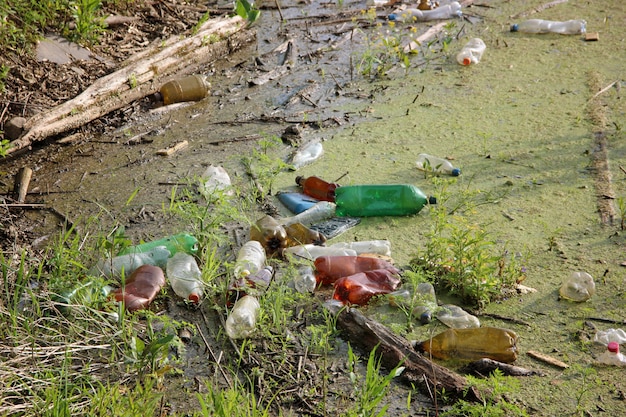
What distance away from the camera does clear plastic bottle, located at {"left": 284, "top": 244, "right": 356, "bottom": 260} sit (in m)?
3.92

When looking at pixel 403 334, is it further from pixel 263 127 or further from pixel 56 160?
pixel 56 160

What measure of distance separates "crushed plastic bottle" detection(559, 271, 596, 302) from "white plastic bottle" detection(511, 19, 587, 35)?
3896mm

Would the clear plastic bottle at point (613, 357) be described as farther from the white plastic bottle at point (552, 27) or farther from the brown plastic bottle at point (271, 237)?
the white plastic bottle at point (552, 27)

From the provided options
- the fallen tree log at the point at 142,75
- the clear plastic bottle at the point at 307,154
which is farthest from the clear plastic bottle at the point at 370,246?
the fallen tree log at the point at 142,75

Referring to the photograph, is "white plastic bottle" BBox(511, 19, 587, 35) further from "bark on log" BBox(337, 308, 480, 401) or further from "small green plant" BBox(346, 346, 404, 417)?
"small green plant" BBox(346, 346, 404, 417)

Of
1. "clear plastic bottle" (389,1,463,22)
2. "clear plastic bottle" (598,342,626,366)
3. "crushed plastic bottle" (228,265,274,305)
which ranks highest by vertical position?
"crushed plastic bottle" (228,265,274,305)

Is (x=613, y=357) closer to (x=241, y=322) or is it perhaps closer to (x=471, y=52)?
(x=241, y=322)

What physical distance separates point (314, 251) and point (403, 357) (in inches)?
37.2

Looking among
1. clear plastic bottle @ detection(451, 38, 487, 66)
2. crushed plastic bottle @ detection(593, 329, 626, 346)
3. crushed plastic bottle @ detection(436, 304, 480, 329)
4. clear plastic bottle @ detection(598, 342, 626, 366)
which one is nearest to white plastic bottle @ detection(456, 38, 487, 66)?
clear plastic bottle @ detection(451, 38, 487, 66)

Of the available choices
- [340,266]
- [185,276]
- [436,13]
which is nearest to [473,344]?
[340,266]

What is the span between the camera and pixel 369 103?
230 inches

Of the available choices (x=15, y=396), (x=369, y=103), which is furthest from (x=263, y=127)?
(x=15, y=396)

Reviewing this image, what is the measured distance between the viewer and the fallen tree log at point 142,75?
5.28 metres

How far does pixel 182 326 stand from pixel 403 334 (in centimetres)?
103
